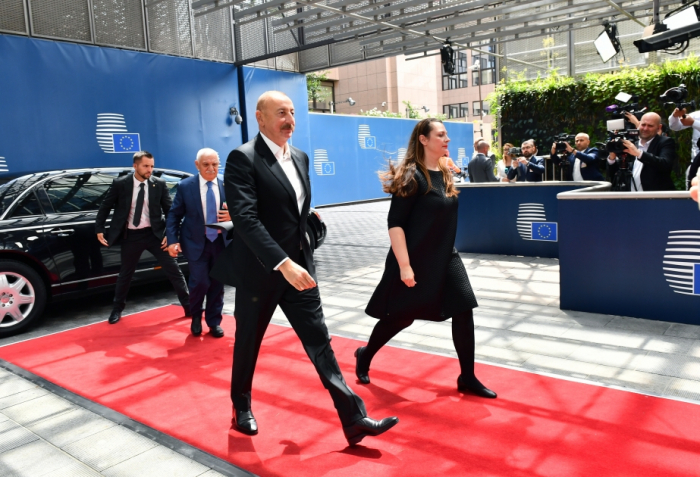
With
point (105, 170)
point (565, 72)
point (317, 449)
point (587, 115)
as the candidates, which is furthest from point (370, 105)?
point (317, 449)

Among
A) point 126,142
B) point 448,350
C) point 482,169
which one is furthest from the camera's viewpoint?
point 126,142

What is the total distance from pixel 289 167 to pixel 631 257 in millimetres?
3669

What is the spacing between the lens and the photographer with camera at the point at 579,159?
8.58 m

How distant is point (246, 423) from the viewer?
3.48 metres

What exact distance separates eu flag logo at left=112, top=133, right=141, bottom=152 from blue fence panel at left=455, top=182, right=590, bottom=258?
627 centimetres

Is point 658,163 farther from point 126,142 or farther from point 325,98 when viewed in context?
point 325,98

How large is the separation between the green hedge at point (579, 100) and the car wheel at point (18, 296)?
10.3 metres

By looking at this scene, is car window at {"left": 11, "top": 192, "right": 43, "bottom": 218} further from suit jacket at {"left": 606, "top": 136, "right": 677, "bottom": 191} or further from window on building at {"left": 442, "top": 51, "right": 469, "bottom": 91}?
A: window on building at {"left": 442, "top": 51, "right": 469, "bottom": 91}

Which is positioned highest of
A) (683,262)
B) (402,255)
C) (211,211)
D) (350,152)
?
(350,152)

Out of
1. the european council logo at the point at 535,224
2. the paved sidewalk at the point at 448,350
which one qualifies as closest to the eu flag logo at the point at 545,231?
the european council logo at the point at 535,224

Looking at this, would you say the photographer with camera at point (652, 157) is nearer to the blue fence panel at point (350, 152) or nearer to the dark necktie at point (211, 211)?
the dark necktie at point (211, 211)

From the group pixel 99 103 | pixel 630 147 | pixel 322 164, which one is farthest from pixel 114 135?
pixel 630 147

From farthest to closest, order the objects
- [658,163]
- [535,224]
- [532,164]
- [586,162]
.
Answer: [532,164]
[535,224]
[586,162]
[658,163]

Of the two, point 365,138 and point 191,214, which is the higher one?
point 365,138
